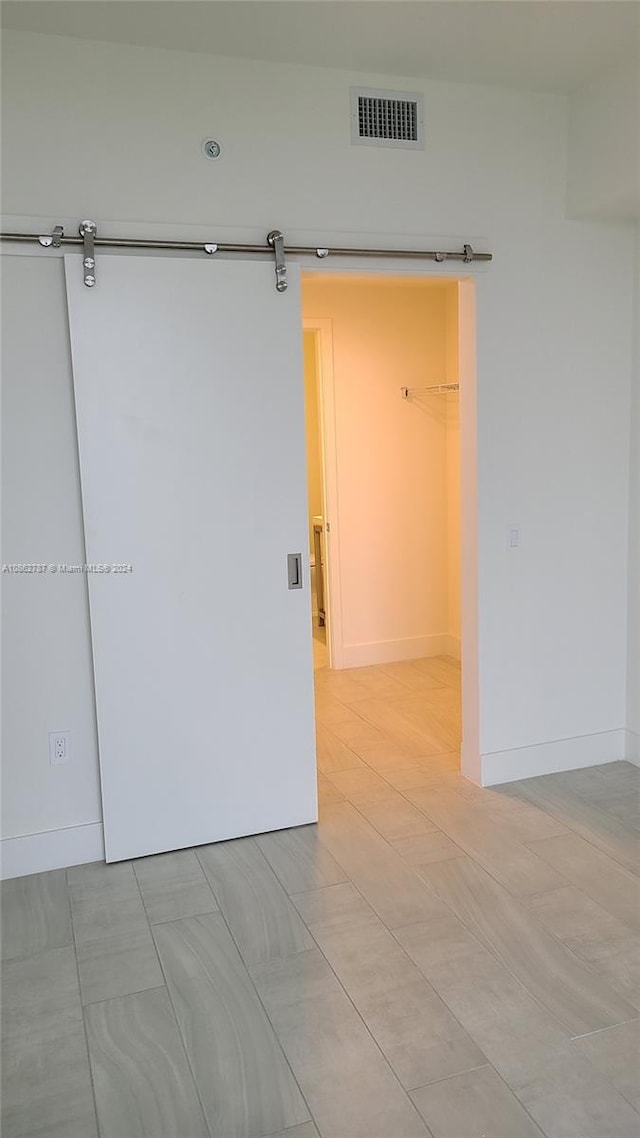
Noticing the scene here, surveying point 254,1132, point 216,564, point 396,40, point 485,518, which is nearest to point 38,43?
point 396,40

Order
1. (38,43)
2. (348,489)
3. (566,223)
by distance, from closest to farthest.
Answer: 1. (38,43)
2. (566,223)
3. (348,489)

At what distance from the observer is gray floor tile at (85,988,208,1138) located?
1.92 meters

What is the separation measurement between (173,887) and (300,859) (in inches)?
18.1

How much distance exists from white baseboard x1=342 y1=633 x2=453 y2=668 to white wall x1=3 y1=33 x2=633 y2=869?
2.01 metres

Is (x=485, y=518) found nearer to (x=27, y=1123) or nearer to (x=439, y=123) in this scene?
(x=439, y=123)

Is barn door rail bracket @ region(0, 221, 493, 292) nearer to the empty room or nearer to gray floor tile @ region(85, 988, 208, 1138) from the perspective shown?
the empty room

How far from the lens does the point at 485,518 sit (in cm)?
352

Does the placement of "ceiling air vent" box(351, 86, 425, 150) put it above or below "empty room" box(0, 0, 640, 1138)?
above

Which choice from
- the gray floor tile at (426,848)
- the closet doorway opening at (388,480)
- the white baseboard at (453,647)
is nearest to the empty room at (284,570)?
the gray floor tile at (426,848)

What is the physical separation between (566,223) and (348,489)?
7.63 feet

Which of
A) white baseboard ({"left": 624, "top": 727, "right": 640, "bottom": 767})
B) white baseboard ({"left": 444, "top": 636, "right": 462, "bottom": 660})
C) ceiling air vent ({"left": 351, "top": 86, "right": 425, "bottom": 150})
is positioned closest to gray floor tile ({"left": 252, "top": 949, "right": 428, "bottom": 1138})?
white baseboard ({"left": 624, "top": 727, "right": 640, "bottom": 767})

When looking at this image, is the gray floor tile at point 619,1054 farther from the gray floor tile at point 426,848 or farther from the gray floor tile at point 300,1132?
the gray floor tile at point 426,848

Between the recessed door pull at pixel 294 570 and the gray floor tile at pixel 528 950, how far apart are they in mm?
1118

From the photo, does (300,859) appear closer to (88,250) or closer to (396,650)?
(88,250)
